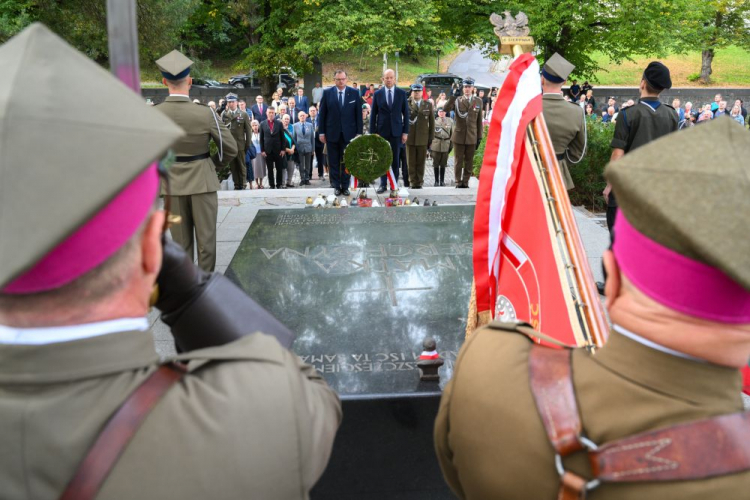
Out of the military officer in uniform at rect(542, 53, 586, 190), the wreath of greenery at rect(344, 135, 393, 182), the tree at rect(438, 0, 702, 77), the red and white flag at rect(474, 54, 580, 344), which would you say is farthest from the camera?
the tree at rect(438, 0, 702, 77)

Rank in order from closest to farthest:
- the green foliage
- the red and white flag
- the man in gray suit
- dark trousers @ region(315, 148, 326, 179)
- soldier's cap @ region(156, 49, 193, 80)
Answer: the red and white flag → soldier's cap @ region(156, 49, 193, 80) → the green foliage → the man in gray suit → dark trousers @ region(315, 148, 326, 179)

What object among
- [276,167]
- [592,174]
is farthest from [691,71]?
[592,174]

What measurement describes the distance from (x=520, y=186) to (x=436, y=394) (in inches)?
41.0

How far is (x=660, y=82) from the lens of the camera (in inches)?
207

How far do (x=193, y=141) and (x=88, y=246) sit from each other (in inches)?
178

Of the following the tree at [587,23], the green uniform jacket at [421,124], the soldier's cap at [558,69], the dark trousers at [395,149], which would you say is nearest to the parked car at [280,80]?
the tree at [587,23]

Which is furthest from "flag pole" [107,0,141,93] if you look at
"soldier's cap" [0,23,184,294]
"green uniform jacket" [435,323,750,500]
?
"green uniform jacket" [435,323,750,500]

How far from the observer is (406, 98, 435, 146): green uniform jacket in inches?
457

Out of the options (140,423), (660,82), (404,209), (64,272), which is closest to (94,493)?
(140,423)

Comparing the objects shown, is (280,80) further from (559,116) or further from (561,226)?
(561,226)

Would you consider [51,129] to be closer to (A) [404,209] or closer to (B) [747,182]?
(B) [747,182]

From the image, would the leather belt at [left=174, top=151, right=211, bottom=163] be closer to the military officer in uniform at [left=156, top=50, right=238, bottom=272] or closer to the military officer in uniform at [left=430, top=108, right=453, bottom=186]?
the military officer in uniform at [left=156, top=50, right=238, bottom=272]

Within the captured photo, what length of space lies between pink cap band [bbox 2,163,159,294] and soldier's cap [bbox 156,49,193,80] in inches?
173

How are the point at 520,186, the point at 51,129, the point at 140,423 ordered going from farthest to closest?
1. the point at 520,186
2. the point at 140,423
3. the point at 51,129
